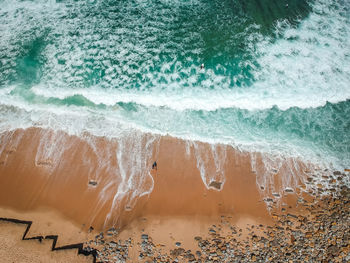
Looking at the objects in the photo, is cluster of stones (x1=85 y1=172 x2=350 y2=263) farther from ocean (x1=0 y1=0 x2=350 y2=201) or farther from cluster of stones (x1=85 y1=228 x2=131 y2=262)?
ocean (x1=0 y1=0 x2=350 y2=201)

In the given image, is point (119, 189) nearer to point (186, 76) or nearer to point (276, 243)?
point (276, 243)

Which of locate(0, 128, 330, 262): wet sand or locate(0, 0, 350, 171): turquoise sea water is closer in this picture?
locate(0, 128, 330, 262): wet sand

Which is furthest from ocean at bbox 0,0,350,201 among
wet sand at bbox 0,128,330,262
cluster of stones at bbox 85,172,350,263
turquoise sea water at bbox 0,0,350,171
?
cluster of stones at bbox 85,172,350,263

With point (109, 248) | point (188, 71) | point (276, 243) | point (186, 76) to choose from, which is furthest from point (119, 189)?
point (188, 71)

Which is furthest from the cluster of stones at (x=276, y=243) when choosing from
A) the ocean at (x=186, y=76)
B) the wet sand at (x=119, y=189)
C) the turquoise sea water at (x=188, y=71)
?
the turquoise sea water at (x=188, y=71)

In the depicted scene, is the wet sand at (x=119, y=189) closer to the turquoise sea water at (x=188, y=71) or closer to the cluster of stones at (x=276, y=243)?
the cluster of stones at (x=276, y=243)

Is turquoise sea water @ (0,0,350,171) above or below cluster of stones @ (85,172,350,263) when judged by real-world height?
above

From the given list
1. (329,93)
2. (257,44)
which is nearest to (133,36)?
(257,44)

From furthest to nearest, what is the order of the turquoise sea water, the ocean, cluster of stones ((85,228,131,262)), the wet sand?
the turquoise sea water, the ocean, the wet sand, cluster of stones ((85,228,131,262))
